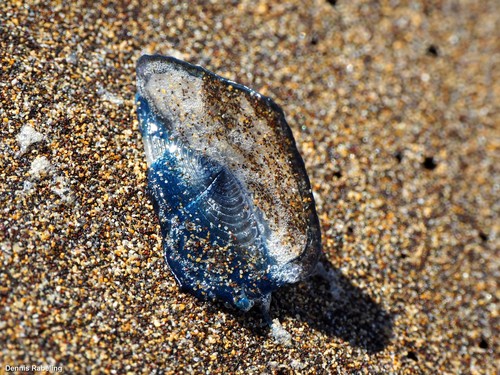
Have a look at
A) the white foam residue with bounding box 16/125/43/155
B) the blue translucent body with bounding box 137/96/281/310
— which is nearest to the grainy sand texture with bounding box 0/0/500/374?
the white foam residue with bounding box 16/125/43/155

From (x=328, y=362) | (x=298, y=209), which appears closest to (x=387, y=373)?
(x=328, y=362)

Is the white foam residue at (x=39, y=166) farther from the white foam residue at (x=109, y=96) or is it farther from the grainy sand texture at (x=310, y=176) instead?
the white foam residue at (x=109, y=96)

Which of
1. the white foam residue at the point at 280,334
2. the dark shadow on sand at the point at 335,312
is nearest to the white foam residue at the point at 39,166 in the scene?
the dark shadow on sand at the point at 335,312

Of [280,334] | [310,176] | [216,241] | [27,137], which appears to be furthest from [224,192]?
[27,137]

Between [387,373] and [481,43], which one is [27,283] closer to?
[387,373]

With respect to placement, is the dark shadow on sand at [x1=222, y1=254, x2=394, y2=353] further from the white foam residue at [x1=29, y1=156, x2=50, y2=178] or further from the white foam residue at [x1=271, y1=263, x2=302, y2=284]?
the white foam residue at [x1=29, y1=156, x2=50, y2=178]

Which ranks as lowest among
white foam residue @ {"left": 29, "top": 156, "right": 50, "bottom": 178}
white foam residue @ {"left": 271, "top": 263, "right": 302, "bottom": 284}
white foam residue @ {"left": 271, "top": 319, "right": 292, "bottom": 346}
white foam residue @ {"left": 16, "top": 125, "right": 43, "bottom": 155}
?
white foam residue @ {"left": 271, "top": 319, "right": 292, "bottom": 346}
